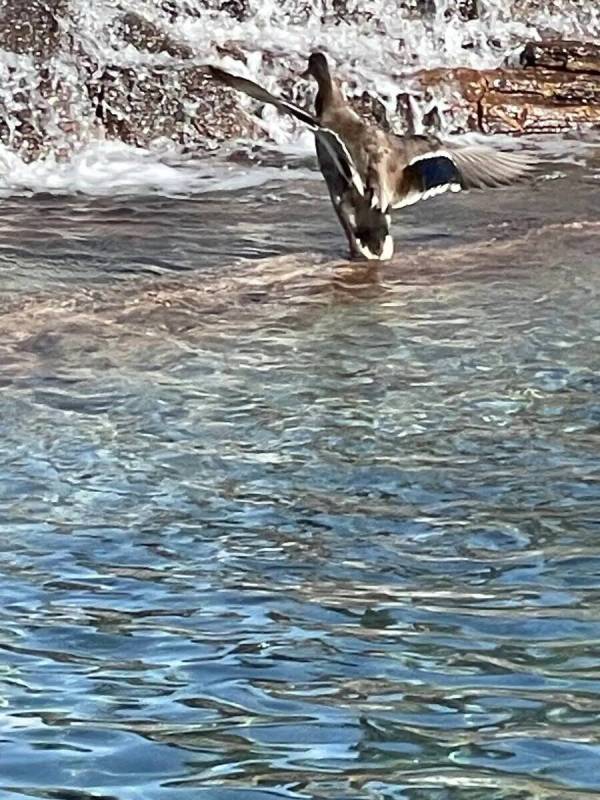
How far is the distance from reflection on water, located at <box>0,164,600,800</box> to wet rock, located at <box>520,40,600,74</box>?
176 inches

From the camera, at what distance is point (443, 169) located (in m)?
8.02

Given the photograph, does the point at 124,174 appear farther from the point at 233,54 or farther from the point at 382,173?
the point at 382,173

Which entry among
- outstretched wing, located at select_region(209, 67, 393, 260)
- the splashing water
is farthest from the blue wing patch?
the splashing water

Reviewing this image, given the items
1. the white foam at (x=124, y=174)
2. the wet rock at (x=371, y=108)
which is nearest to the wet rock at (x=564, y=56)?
the wet rock at (x=371, y=108)

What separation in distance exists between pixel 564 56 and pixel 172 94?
2.60 metres

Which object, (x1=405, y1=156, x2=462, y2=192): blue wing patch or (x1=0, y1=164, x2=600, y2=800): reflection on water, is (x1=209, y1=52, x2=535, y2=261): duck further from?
(x1=0, y1=164, x2=600, y2=800): reflection on water

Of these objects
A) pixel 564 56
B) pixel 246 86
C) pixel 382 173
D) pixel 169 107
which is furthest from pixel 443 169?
pixel 564 56

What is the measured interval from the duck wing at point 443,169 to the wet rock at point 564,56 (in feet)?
14.8

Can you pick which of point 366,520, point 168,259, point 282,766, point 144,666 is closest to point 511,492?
point 366,520

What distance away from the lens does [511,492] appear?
16.2ft

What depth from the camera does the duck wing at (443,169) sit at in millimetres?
7895

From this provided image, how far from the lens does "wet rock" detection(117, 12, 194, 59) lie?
1231 cm

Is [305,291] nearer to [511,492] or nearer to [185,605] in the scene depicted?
[511,492]

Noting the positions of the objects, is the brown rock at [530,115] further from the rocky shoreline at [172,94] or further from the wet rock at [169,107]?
the wet rock at [169,107]
